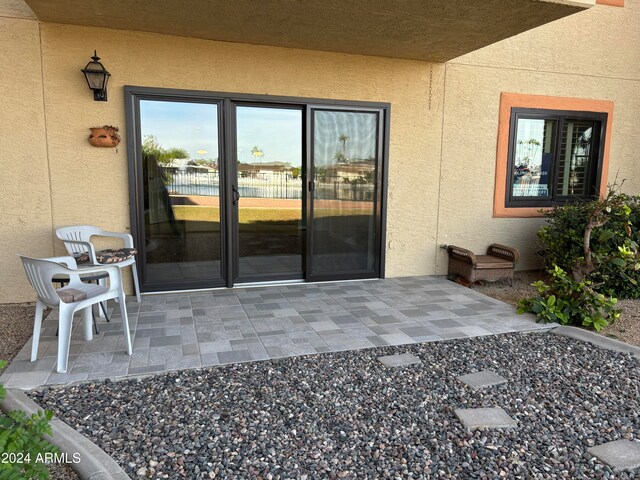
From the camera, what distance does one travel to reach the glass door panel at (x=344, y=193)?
525cm

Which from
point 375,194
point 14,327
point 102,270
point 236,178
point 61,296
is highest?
point 236,178

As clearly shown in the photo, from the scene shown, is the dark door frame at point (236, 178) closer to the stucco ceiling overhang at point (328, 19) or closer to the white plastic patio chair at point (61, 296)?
the stucco ceiling overhang at point (328, 19)

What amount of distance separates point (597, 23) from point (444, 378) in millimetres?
5635

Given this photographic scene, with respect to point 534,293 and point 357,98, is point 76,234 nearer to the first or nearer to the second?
point 357,98

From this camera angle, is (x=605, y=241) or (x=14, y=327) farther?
(x=605, y=241)

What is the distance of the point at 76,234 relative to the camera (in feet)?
14.2

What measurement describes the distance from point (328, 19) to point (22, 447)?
3.77m

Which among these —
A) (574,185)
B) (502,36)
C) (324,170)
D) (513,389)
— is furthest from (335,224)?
(574,185)

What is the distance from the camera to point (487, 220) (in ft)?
19.4

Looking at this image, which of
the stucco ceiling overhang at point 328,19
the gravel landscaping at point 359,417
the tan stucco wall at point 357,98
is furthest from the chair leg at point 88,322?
the stucco ceiling overhang at point 328,19

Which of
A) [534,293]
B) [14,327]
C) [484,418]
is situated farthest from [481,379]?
[14,327]

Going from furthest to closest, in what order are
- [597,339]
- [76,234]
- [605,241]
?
[605,241]
[76,234]
[597,339]

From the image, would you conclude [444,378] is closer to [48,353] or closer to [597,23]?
[48,353]

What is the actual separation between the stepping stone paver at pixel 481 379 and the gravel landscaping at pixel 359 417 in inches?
1.9
